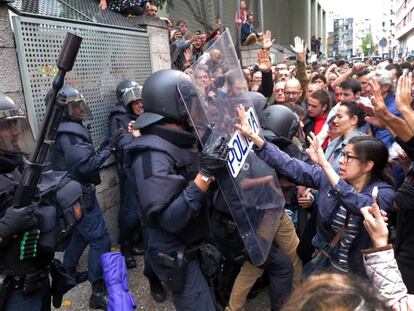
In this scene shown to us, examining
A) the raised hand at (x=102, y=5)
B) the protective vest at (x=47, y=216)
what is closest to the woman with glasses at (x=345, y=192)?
the protective vest at (x=47, y=216)

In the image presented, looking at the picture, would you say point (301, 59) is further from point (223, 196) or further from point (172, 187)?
point (172, 187)

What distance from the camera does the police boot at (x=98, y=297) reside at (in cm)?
334

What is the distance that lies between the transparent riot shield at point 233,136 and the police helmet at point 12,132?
92cm

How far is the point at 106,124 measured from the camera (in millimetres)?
4637

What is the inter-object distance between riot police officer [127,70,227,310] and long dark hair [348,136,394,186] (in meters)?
0.99

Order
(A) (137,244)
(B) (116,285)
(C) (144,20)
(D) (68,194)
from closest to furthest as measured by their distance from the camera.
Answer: (D) (68,194)
(B) (116,285)
(A) (137,244)
(C) (144,20)

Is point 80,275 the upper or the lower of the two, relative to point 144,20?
lower

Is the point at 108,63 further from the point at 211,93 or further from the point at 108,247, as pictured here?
the point at 211,93

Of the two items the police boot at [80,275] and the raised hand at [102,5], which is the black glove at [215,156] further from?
the raised hand at [102,5]

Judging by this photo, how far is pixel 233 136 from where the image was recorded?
2.15m

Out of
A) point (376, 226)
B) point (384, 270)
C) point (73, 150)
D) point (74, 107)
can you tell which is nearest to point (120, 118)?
point (74, 107)

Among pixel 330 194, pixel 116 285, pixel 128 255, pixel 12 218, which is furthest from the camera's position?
pixel 128 255

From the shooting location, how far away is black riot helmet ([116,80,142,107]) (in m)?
4.20

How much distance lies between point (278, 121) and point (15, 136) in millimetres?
1887
